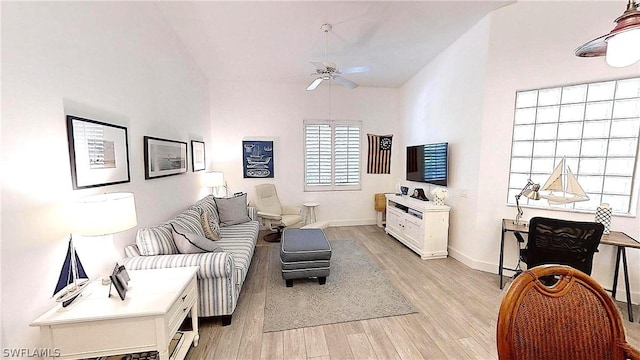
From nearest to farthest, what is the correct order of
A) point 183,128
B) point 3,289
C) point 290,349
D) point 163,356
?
point 3,289 → point 163,356 → point 290,349 → point 183,128

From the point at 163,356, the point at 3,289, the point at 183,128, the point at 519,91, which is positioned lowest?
the point at 163,356

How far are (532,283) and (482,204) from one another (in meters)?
2.73

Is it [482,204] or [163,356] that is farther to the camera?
[482,204]

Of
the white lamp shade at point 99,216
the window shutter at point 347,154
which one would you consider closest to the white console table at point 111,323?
the white lamp shade at point 99,216

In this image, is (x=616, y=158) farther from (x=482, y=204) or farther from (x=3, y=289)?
(x=3, y=289)

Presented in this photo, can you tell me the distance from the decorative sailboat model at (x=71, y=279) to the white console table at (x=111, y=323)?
60 millimetres

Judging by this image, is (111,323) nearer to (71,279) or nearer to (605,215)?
(71,279)

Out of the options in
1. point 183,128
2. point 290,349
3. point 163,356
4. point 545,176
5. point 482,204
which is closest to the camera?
point 163,356

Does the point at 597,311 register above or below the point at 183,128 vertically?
below

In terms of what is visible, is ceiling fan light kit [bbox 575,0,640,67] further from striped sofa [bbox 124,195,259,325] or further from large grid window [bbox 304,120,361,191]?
large grid window [bbox 304,120,361,191]

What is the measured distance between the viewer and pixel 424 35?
353cm

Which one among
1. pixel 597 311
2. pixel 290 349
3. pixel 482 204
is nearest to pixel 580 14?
pixel 482 204

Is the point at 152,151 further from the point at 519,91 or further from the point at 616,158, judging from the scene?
the point at 616,158

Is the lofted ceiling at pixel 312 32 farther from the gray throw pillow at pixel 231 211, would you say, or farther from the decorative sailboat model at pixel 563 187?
the gray throw pillow at pixel 231 211
